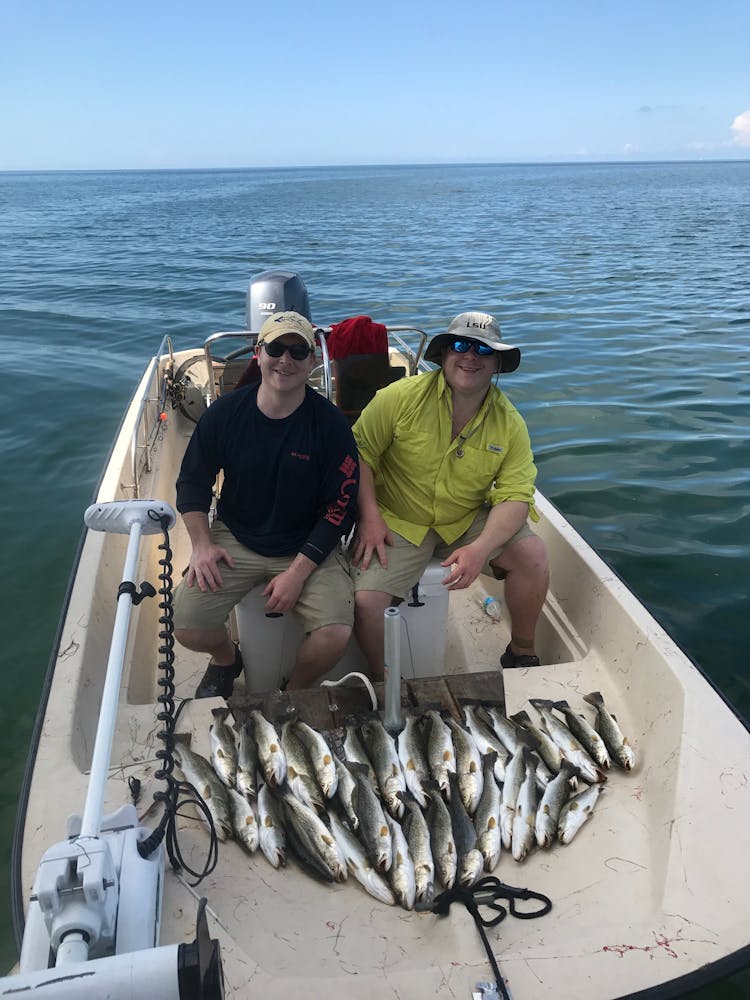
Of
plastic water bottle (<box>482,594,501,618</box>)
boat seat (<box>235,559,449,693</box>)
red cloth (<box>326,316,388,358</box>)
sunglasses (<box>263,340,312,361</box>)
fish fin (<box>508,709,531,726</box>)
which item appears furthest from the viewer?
red cloth (<box>326,316,388,358</box>)

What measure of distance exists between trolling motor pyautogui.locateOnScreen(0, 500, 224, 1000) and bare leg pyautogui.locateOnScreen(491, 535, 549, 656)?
200 centimetres

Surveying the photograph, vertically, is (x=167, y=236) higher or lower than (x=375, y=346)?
higher

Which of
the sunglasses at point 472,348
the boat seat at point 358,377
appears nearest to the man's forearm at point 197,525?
the sunglasses at point 472,348

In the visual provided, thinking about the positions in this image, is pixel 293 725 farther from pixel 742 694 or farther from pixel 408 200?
pixel 408 200

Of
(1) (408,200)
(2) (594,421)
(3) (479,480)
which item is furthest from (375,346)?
(1) (408,200)

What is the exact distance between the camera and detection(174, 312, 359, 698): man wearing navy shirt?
334 centimetres

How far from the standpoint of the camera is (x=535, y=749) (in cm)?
310

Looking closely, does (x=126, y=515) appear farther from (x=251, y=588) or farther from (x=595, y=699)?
(x=595, y=699)

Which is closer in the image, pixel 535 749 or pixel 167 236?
pixel 535 749

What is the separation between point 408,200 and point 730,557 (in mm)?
51084

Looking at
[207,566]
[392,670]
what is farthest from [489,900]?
[207,566]

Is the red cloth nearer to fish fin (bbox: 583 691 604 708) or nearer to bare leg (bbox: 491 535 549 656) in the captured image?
bare leg (bbox: 491 535 549 656)

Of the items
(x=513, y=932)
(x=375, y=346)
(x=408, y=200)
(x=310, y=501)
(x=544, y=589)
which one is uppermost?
(x=408, y=200)

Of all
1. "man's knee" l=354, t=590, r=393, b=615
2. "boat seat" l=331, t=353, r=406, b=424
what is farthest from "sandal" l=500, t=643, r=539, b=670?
"boat seat" l=331, t=353, r=406, b=424
